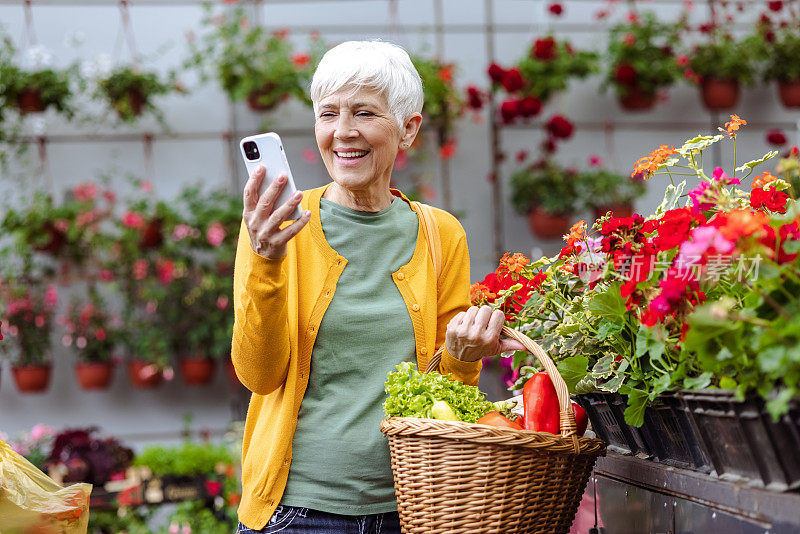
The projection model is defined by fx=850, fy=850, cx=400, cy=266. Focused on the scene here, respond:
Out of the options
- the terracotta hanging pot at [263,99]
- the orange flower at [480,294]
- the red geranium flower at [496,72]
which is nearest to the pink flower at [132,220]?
the terracotta hanging pot at [263,99]

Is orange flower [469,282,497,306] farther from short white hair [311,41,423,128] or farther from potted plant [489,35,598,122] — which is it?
potted plant [489,35,598,122]

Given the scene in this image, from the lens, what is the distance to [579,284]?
150 centimetres

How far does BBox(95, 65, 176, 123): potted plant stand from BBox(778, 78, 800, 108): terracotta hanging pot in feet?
11.3

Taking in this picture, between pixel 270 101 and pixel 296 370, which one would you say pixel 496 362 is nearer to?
pixel 270 101

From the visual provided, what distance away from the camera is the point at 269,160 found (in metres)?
1.36

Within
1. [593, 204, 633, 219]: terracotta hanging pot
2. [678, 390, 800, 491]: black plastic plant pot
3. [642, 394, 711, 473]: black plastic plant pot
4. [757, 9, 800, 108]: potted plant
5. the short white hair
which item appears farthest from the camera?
[757, 9, 800, 108]: potted plant

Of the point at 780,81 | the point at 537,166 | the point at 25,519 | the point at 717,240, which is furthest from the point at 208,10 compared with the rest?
the point at 717,240

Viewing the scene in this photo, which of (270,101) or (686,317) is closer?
(686,317)

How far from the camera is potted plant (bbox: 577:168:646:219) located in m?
4.63

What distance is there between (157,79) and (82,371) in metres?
1.62

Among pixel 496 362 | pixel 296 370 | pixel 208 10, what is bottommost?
pixel 496 362

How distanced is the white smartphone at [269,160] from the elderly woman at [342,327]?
0.32 feet

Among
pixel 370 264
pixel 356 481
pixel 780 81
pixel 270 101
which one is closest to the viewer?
pixel 356 481

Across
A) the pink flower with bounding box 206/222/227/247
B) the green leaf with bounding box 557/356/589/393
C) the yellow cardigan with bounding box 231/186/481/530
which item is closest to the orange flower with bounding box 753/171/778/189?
the green leaf with bounding box 557/356/589/393
